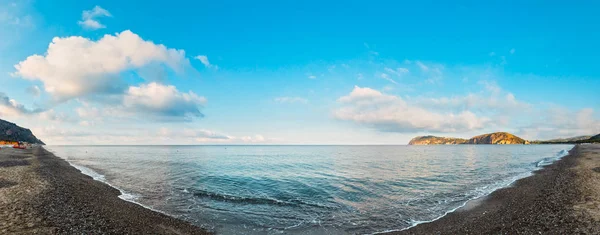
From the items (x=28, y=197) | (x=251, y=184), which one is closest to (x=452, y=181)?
(x=251, y=184)

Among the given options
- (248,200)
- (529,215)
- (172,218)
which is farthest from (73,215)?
(529,215)

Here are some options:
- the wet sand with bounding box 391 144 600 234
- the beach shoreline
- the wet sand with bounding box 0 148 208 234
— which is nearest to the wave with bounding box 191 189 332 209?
the beach shoreline

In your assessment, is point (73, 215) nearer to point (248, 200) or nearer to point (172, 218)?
point (172, 218)

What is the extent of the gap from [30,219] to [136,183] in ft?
74.4

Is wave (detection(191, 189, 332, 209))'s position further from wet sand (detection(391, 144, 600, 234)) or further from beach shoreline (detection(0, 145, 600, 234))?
wet sand (detection(391, 144, 600, 234))

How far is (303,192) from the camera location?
32.5 meters

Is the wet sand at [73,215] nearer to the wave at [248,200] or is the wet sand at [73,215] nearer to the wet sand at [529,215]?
the wave at [248,200]

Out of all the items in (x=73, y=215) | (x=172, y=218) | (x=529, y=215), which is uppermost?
(x=73, y=215)

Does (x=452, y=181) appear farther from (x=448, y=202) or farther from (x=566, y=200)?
(x=566, y=200)

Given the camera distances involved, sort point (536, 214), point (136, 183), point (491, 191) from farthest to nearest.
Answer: point (136, 183)
point (491, 191)
point (536, 214)

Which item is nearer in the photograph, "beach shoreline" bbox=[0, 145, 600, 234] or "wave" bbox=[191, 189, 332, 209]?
"beach shoreline" bbox=[0, 145, 600, 234]

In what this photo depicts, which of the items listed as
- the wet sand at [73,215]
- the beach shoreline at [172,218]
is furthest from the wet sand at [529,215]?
the wet sand at [73,215]

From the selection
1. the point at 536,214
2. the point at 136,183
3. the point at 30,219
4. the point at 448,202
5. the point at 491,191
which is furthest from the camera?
the point at 136,183

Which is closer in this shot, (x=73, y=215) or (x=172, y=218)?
(x=73, y=215)
